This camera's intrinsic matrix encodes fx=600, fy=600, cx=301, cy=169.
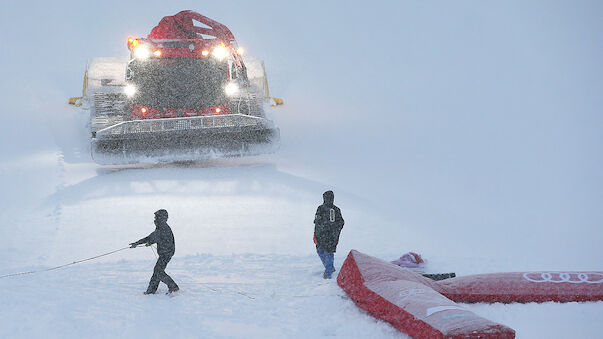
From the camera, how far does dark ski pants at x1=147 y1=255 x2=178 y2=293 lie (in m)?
5.52

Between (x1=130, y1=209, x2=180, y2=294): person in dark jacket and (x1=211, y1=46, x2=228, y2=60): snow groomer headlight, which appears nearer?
(x1=130, y1=209, x2=180, y2=294): person in dark jacket

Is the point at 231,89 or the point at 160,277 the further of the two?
the point at 231,89

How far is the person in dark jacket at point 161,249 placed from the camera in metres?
5.53

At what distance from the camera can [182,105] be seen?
35.8 ft

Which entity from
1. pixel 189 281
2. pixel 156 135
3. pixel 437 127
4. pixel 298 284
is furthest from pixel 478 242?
pixel 437 127

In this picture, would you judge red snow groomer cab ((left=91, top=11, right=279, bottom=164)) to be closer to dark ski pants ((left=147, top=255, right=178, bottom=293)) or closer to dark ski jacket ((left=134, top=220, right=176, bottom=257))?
dark ski jacket ((left=134, top=220, right=176, bottom=257))

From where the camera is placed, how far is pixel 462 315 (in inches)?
167

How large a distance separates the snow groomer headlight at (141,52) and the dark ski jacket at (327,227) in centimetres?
612

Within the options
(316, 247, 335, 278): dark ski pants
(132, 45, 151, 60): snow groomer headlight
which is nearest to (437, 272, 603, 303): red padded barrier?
(316, 247, 335, 278): dark ski pants

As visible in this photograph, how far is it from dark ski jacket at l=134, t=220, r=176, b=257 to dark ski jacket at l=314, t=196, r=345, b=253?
5.11 feet

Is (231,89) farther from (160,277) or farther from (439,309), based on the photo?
(439,309)

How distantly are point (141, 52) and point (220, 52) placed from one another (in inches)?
57.1

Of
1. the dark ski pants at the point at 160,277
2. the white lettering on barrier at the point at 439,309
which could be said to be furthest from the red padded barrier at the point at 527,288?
the dark ski pants at the point at 160,277

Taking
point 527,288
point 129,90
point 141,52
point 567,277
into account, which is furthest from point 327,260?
point 141,52
